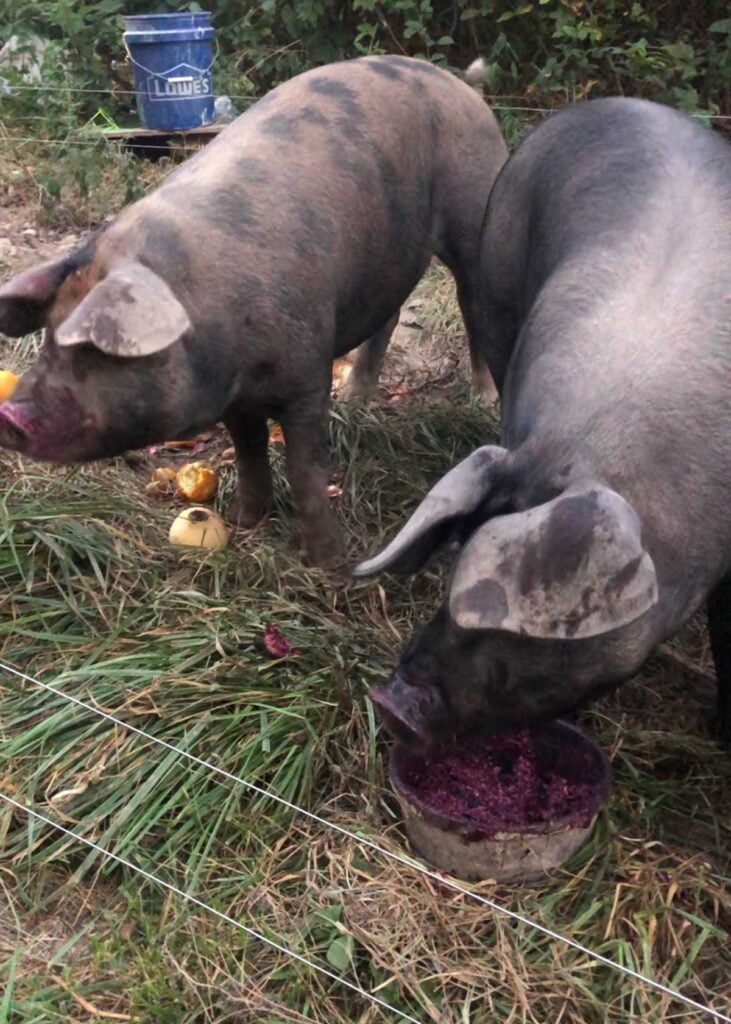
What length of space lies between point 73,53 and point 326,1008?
6947 mm

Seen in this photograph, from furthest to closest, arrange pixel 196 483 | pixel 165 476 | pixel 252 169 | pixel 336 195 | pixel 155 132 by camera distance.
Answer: pixel 155 132 < pixel 165 476 < pixel 196 483 < pixel 336 195 < pixel 252 169

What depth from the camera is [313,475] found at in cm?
419

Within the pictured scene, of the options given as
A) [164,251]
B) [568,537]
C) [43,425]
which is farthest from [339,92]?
[568,537]

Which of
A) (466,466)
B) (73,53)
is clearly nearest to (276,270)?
(466,466)

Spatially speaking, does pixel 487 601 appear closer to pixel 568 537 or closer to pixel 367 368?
pixel 568 537

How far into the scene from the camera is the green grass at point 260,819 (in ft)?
9.40

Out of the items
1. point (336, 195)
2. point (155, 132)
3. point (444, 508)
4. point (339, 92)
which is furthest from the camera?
point (155, 132)

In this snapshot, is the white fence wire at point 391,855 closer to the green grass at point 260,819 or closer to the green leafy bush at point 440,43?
the green grass at point 260,819

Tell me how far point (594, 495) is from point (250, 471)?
7.03 feet

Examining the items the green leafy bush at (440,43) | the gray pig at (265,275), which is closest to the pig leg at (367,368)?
the gray pig at (265,275)

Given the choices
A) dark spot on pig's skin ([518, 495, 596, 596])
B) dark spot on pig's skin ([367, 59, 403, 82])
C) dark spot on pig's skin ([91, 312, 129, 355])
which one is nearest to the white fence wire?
dark spot on pig's skin ([518, 495, 596, 596])

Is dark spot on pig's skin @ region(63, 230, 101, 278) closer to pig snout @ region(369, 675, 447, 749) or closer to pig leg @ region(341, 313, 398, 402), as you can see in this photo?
pig snout @ region(369, 675, 447, 749)

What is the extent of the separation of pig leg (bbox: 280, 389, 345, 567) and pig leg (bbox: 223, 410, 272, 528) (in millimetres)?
205

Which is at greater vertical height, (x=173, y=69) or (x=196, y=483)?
(x=173, y=69)
